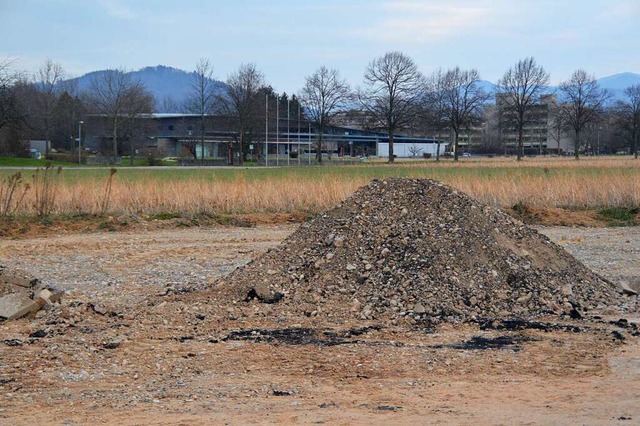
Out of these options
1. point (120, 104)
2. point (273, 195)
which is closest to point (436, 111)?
point (120, 104)

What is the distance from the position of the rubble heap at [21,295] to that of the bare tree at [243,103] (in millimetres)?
68210

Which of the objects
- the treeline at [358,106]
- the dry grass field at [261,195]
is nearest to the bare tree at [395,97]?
the treeline at [358,106]

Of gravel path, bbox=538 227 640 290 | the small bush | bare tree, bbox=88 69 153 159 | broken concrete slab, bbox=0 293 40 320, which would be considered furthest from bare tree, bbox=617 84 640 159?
broken concrete slab, bbox=0 293 40 320

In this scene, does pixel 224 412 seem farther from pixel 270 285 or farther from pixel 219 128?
pixel 219 128

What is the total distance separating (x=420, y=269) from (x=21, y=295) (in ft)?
16.8

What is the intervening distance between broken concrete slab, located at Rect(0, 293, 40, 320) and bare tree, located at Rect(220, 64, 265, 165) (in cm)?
6918

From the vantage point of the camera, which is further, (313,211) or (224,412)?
(313,211)

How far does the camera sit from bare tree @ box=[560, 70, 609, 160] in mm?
85250

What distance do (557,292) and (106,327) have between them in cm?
575

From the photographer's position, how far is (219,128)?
8531 centimetres

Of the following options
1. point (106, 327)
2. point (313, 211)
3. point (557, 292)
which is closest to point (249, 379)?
point (106, 327)

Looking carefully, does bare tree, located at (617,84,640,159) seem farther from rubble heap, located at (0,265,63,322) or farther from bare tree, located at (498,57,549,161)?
rubble heap, located at (0,265,63,322)

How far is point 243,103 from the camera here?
80438 millimetres

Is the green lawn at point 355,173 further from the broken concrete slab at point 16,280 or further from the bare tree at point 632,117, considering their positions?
the bare tree at point 632,117
